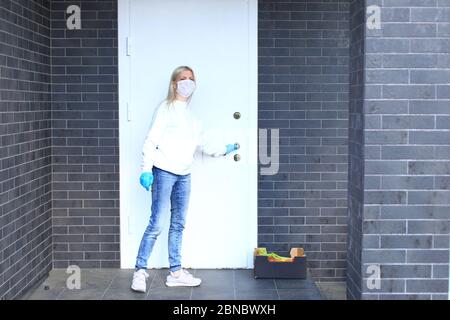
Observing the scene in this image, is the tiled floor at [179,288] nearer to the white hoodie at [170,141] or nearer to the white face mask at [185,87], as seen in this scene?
the white hoodie at [170,141]

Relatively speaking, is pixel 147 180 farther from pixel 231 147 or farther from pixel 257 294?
pixel 257 294

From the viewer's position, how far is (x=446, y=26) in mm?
3775

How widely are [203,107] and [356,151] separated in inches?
72.9

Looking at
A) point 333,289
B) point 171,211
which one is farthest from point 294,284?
point 171,211

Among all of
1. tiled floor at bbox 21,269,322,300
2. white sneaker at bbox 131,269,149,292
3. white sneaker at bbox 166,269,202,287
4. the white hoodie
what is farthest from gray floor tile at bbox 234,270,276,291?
the white hoodie

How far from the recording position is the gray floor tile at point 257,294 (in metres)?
4.95

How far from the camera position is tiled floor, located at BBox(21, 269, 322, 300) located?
4.98 meters

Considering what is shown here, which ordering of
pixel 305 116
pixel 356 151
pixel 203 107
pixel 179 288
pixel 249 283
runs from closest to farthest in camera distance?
1. pixel 356 151
2. pixel 179 288
3. pixel 249 283
4. pixel 203 107
5. pixel 305 116

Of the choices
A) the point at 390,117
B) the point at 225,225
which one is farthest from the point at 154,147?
the point at 390,117

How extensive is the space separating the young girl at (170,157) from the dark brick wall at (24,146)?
2.78 feet

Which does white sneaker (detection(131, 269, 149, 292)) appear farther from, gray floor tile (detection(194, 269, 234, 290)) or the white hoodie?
the white hoodie

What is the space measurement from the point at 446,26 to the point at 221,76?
7.08ft

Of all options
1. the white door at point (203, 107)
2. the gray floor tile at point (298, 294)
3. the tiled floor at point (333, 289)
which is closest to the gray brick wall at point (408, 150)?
the gray floor tile at point (298, 294)

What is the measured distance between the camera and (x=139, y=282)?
502cm
